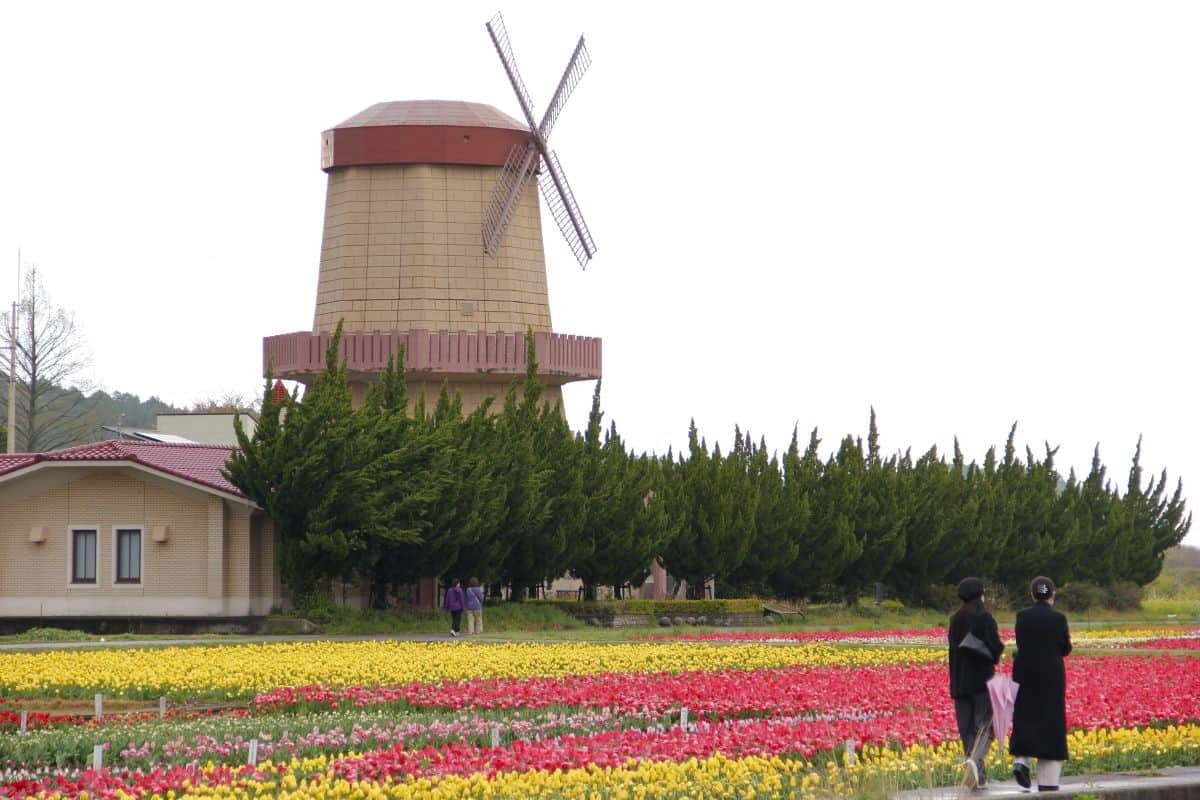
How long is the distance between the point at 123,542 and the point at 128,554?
11.3 inches

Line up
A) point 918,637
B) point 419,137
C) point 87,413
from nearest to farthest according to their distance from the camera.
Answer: point 918,637
point 419,137
point 87,413

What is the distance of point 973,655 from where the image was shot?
1516 cm

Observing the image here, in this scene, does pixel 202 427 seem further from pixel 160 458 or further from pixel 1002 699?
pixel 1002 699

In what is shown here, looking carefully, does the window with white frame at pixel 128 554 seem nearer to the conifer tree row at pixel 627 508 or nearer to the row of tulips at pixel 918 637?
the conifer tree row at pixel 627 508

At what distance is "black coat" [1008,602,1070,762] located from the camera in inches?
560

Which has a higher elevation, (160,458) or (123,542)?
(160,458)

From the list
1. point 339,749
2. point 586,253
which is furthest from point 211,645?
point 586,253

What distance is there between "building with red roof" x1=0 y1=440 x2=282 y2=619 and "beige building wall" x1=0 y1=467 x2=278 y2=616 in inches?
0.8

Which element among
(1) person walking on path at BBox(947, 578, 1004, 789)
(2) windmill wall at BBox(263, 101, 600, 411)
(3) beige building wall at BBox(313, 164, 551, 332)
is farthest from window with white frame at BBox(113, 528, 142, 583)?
(1) person walking on path at BBox(947, 578, 1004, 789)

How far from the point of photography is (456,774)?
Answer: 47.5ft

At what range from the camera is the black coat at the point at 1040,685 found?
560 inches

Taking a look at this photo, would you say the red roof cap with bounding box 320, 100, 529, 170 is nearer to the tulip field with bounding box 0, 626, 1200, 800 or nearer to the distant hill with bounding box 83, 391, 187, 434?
the tulip field with bounding box 0, 626, 1200, 800

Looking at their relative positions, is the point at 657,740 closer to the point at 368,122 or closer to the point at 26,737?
the point at 26,737

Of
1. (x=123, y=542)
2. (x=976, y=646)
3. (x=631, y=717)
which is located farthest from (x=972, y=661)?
(x=123, y=542)
